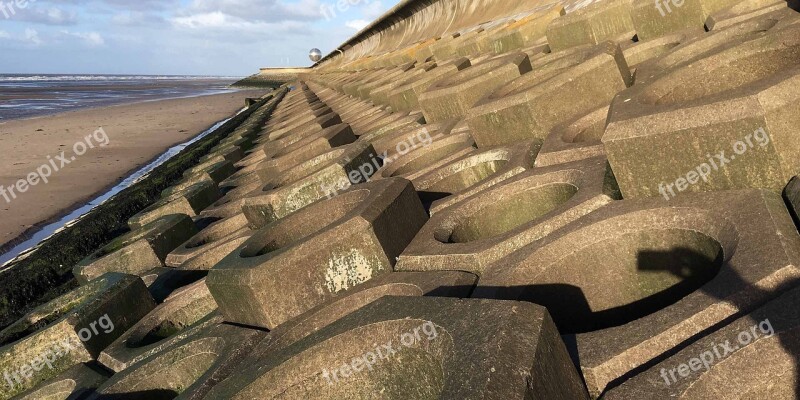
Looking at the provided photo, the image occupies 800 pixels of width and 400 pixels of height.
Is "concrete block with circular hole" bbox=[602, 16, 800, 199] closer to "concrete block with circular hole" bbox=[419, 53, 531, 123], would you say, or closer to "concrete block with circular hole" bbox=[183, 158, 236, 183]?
"concrete block with circular hole" bbox=[419, 53, 531, 123]

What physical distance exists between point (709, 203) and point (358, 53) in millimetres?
67833

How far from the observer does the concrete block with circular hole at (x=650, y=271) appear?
285 cm

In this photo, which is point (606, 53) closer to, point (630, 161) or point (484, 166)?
point (484, 166)

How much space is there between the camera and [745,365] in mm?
2551

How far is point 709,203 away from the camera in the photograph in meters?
3.75

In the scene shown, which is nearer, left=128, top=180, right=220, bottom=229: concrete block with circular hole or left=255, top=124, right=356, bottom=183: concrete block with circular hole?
left=255, top=124, right=356, bottom=183: concrete block with circular hole

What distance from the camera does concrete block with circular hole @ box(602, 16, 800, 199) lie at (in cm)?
375

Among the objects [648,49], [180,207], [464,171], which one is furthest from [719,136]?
[180,207]

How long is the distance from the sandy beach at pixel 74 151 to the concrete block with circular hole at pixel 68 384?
12145 mm

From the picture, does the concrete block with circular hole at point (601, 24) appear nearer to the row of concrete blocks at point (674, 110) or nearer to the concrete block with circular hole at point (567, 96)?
the row of concrete blocks at point (674, 110)

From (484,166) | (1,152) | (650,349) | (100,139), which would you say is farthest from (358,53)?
(650,349)

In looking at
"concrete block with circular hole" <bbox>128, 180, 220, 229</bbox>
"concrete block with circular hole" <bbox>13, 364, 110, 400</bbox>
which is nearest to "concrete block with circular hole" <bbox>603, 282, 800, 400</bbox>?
"concrete block with circular hole" <bbox>13, 364, 110, 400</bbox>

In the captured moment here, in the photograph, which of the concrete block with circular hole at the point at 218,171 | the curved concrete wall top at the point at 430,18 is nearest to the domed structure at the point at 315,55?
the curved concrete wall top at the point at 430,18

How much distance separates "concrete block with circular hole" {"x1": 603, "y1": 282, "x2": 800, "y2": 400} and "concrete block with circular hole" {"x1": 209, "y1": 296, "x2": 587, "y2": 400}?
1.41 feet
